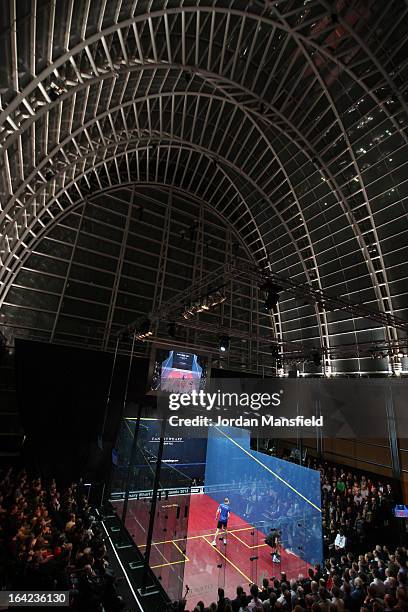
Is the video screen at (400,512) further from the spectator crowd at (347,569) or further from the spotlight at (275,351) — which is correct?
the spotlight at (275,351)

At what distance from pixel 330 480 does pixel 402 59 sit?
829 inches

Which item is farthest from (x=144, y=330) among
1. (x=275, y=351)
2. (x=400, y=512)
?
(x=400, y=512)

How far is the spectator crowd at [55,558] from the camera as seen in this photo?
6.92m

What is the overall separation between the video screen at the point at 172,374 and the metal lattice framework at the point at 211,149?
4155 millimetres

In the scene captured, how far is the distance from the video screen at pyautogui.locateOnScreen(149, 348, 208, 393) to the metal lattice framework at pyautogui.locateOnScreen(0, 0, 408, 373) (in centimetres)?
415

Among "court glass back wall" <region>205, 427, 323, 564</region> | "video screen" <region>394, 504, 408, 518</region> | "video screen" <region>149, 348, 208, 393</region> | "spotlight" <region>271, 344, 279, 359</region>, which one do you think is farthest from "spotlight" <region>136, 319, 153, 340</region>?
"video screen" <region>394, 504, 408, 518</region>

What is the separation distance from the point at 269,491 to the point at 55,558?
8.57 m

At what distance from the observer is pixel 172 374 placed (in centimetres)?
1809

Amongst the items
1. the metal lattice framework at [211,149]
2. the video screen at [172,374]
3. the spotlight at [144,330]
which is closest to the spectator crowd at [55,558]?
the video screen at [172,374]

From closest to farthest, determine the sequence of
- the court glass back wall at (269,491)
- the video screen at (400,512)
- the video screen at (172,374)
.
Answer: the court glass back wall at (269,491), the video screen at (400,512), the video screen at (172,374)

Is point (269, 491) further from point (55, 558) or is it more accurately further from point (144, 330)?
point (144, 330)

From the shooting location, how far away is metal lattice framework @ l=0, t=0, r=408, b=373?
11.8 metres

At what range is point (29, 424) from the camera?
605 inches

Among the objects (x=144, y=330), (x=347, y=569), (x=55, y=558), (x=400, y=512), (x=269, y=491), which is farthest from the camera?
(x=144, y=330)
